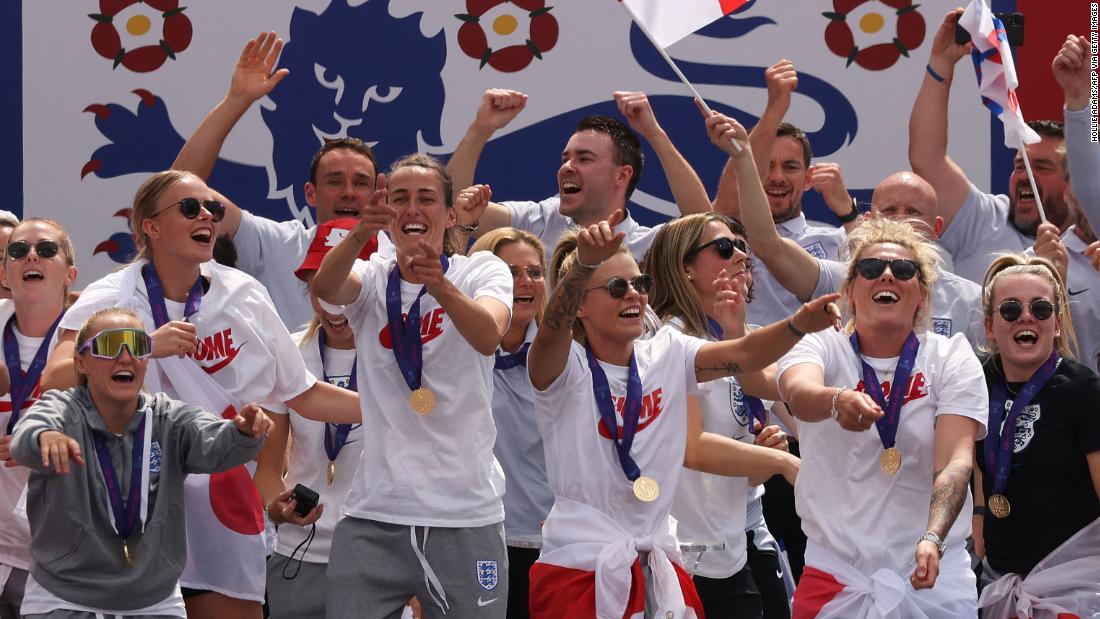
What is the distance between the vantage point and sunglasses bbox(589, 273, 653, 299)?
190 inches

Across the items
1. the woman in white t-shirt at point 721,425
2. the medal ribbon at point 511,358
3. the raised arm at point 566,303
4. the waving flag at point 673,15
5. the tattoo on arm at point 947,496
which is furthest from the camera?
the waving flag at point 673,15

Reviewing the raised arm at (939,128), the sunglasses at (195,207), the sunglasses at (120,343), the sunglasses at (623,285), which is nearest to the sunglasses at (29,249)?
the sunglasses at (195,207)

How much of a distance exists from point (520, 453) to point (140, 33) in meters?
2.88

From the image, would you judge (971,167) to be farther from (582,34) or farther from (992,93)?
(582,34)

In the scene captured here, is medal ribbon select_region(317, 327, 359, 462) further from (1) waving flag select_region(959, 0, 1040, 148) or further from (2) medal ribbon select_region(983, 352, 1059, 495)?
(1) waving flag select_region(959, 0, 1040, 148)

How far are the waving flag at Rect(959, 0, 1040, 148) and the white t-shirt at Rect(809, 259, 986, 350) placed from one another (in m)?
0.61

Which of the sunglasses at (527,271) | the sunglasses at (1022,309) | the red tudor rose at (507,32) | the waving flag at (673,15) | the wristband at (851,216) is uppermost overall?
the waving flag at (673,15)

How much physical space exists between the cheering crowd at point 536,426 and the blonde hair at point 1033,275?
0.01m

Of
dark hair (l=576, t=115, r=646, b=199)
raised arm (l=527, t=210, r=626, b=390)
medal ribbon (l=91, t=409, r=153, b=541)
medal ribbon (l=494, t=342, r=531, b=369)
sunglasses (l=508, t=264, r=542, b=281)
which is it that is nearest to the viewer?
raised arm (l=527, t=210, r=626, b=390)

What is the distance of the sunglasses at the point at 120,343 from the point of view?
15.7ft

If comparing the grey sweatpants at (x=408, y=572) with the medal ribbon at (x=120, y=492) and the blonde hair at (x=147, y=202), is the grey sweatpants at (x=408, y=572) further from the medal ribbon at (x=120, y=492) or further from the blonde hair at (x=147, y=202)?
the blonde hair at (x=147, y=202)

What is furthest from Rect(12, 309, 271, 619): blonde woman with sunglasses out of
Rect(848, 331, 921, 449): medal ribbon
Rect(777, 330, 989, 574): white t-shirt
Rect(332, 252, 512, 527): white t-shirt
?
Rect(848, 331, 921, 449): medal ribbon

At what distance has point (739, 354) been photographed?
15.6 ft

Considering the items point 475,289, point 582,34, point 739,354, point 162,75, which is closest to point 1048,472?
point 739,354
